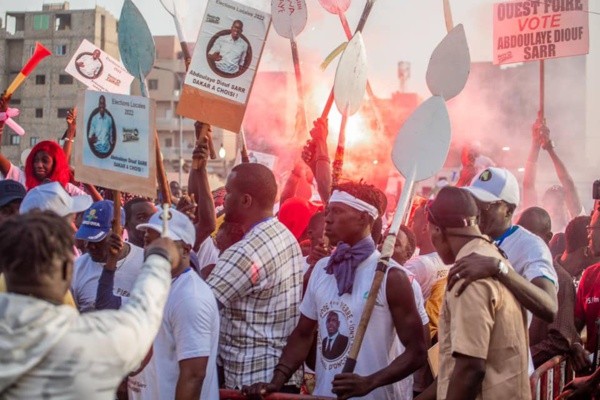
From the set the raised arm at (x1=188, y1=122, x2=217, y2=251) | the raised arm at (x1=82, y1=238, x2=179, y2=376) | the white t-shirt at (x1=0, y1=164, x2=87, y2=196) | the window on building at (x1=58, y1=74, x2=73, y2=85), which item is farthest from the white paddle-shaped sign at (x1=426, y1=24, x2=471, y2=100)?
the window on building at (x1=58, y1=74, x2=73, y2=85)

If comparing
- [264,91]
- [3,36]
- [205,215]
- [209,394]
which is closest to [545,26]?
[205,215]

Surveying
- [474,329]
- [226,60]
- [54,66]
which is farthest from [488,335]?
[54,66]

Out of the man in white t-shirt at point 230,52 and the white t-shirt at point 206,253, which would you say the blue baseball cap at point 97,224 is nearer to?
the white t-shirt at point 206,253

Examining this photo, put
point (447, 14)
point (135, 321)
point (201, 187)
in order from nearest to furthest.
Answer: point (135, 321)
point (201, 187)
point (447, 14)

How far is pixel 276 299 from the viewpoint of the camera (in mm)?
4738

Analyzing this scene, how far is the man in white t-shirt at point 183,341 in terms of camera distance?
13.6 ft

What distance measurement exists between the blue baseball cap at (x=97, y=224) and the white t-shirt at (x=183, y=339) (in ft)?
3.55

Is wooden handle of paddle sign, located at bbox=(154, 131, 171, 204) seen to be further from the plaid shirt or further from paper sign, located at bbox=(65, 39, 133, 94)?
paper sign, located at bbox=(65, 39, 133, 94)

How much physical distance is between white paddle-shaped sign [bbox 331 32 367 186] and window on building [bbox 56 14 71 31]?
50.7m

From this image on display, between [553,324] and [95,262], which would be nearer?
[95,262]

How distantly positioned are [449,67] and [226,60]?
148 centimetres

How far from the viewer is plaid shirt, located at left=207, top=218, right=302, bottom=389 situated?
4.56 metres

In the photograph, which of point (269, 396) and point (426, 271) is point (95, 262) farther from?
point (426, 271)

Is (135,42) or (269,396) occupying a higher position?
(135,42)
